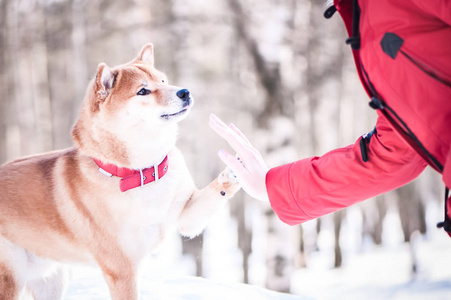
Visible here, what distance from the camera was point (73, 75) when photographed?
5.14m

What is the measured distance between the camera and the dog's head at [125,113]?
1.97 metres

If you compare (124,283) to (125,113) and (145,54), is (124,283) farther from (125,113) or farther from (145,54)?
(145,54)

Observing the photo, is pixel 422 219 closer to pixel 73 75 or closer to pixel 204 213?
pixel 204 213

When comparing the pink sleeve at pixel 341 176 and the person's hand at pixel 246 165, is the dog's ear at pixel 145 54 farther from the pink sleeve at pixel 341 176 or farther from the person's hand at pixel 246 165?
the pink sleeve at pixel 341 176

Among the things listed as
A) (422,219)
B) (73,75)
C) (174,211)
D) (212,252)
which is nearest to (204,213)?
(174,211)

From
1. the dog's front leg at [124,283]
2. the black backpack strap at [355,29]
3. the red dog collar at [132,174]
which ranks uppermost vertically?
the black backpack strap at [355,29]

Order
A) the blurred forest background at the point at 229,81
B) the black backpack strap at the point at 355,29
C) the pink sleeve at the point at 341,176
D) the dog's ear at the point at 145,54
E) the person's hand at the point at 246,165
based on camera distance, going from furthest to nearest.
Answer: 1. the blurred forest background at the point at 229,81
2. the dog's ear at the point at 145,54
3. the person's hand at the point at 246,165
4. the pink sleeve at the point at 341,176
5. the black backpack strap at the point at 355,29

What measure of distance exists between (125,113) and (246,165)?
2.81 feet

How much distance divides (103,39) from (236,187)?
3.66 m

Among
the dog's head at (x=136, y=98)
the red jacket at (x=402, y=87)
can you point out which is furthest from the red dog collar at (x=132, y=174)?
the red jacket at (x=402, y=87)

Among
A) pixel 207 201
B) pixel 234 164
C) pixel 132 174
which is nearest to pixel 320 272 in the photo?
pixel 207 201

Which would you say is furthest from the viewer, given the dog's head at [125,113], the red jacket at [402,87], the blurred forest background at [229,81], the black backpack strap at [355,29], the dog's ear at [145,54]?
the blurred forest background at [229,81]

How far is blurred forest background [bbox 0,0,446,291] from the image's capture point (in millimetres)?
4105

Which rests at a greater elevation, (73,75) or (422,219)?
(73,75)
